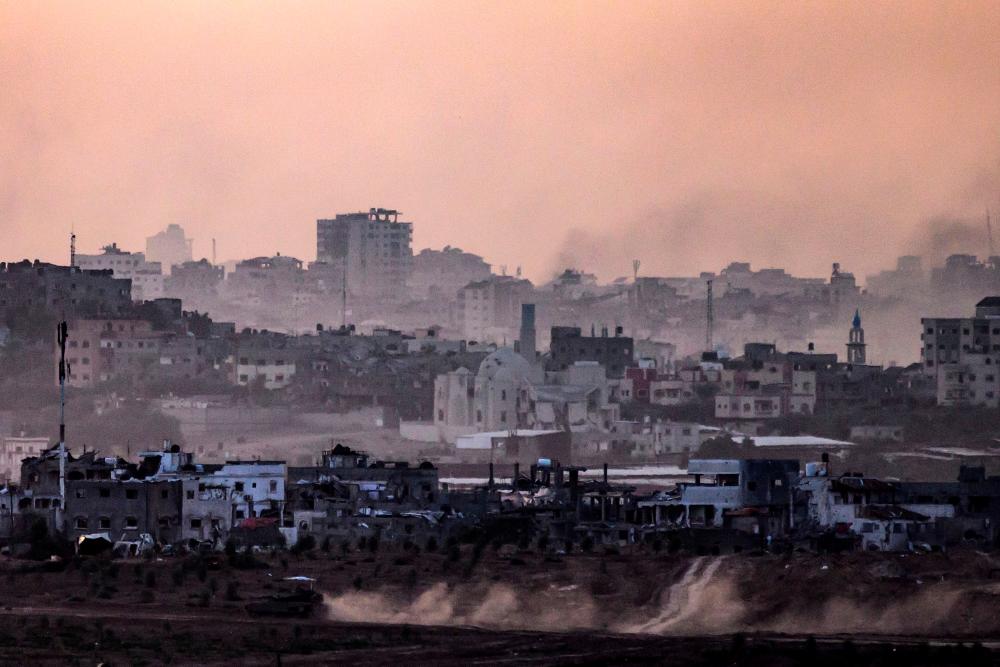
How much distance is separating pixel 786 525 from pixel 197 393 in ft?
225

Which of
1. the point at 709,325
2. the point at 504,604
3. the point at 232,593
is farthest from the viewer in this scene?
the point at 709,325

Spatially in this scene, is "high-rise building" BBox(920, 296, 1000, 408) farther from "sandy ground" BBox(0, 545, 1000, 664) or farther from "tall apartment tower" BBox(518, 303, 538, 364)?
"sandy ground" BBox(0, 545, 1000, 664)

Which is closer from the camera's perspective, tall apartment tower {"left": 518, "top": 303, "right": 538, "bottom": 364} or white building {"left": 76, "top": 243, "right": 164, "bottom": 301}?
tall apartment tower {"left": 518, "top": 303, "right": 538, "bottom": 364}

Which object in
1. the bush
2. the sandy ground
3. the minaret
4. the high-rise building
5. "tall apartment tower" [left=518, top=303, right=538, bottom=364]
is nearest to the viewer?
the sandy ground

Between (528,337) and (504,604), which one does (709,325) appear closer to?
(528,337)

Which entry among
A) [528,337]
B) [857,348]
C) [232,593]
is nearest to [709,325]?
[857,348]

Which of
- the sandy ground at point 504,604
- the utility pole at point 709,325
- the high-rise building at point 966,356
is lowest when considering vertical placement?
the sandy ground at point 504,604

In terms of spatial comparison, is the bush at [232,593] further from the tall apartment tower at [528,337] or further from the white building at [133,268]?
the white building at [133,268]

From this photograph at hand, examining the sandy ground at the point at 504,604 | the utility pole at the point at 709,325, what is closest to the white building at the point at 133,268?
the utility pole at the point at 709,325

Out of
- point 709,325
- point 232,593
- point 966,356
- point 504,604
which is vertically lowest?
point 504,604

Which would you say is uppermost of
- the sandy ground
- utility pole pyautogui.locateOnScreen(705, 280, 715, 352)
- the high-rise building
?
utility pole pyautogui.locateOnScreen(705, 280, 715, 352)

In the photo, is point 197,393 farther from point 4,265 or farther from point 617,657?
point 617,657

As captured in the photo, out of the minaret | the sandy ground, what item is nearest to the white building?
the minaret

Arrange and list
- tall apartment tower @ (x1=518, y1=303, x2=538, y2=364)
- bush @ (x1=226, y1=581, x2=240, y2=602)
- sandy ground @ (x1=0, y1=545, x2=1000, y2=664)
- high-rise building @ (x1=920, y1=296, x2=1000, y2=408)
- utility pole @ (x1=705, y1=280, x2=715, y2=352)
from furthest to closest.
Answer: utility pole @ (x1=705, y1=280, x2=715, y2=352), tall apartment tower @ (x1=518, y1=303, x2=538, y2=364), high-rise building @ (x1=920, y1=296, x2=1000, y2=408), bush @ (x1=226, y1=581, x2=240, y2=602), sandy ground @ (x1=0, y1=545, x2=1000, y2=664)
